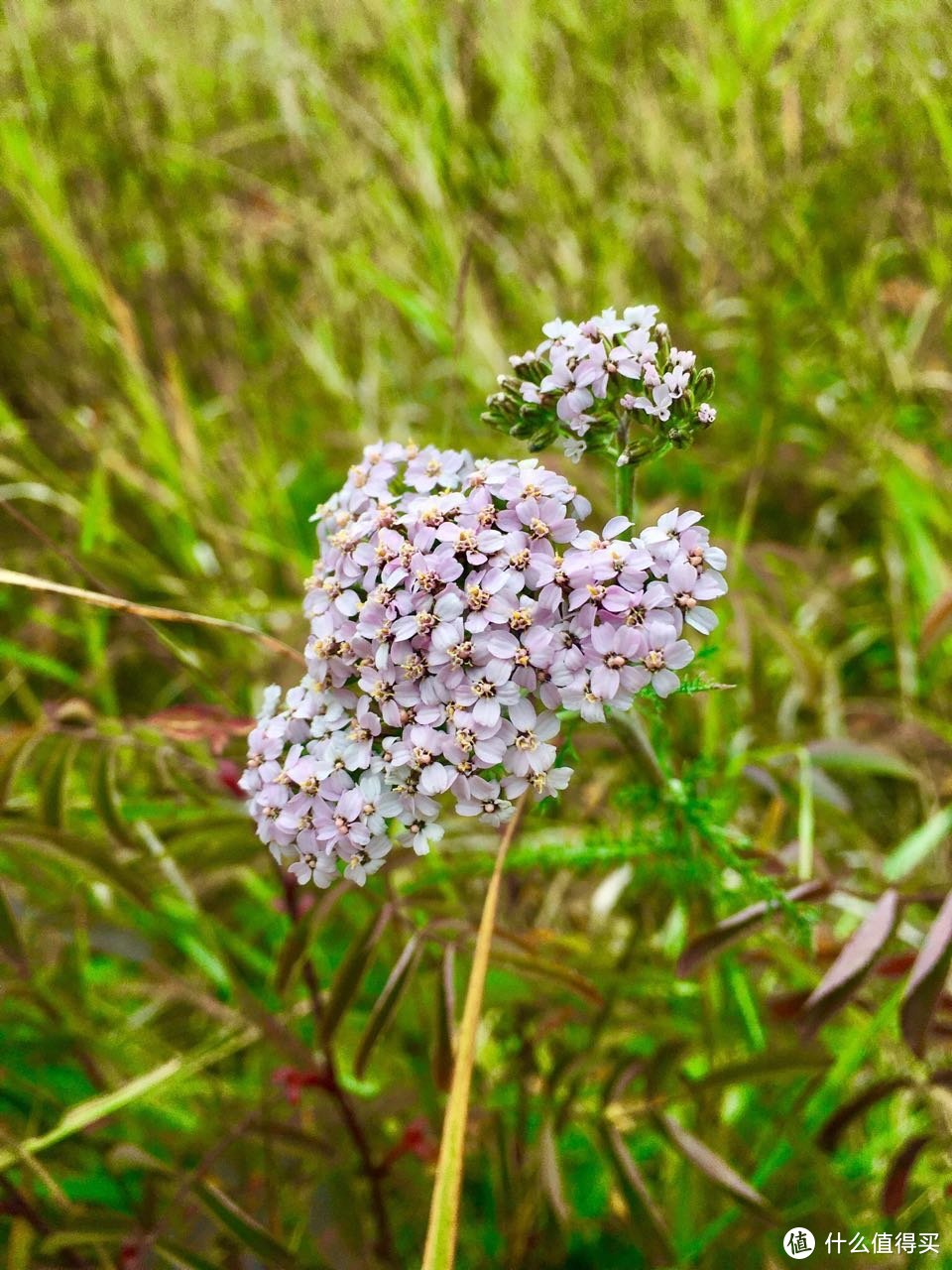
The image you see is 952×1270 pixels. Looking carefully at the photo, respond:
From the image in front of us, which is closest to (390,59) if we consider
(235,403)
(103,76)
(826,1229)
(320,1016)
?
(103,76)

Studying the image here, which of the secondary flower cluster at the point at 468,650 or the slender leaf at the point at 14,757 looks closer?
the secondary flower cluster at the point at 468,650

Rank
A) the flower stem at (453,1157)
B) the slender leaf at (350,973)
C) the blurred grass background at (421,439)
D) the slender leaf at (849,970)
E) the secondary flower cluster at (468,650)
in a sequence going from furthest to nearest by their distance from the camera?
the blurred grass background at (421,439) < the slender leaf at (350,973) < the slender leaf at (849,970) < the secondary flower cluster at (468,650) < the flower stem at (453,1157)

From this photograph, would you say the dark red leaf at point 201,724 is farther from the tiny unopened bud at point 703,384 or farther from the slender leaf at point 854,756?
the slender leaf at point 854,756

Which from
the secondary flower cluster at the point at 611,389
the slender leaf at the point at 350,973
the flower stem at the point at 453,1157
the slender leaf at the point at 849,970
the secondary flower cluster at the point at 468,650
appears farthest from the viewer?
the slender leaf at the point at 350,973

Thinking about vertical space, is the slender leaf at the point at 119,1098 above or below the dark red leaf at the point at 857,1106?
above

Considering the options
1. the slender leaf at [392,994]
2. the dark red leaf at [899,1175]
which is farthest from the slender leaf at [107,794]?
the dark red leaf at [899,1175]

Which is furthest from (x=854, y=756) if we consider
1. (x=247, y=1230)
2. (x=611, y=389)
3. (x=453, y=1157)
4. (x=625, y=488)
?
(x=247, y=1230)

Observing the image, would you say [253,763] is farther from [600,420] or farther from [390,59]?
[390,59]
